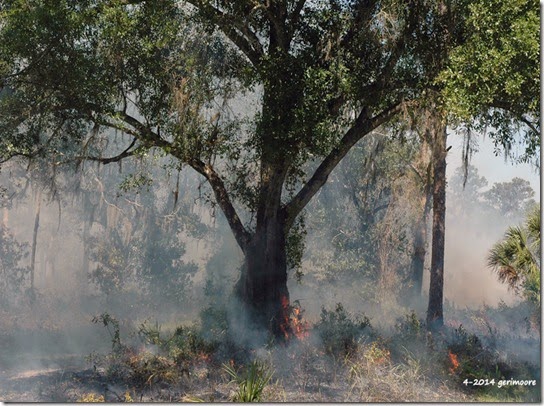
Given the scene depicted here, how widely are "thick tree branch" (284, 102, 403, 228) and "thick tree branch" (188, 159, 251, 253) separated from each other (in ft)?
3.18

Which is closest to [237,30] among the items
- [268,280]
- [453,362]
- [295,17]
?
[295,17]

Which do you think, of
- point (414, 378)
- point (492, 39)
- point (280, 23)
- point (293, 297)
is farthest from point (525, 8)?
point (293, 297)

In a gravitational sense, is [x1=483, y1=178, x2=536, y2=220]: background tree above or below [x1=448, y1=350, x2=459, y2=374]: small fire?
above

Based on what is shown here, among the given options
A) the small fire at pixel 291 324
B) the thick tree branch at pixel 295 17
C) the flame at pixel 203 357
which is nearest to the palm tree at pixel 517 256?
the small fire at pixel 291 324

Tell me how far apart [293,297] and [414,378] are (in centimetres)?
1769

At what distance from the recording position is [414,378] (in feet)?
48.5

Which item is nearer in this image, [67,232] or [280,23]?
[280,23]

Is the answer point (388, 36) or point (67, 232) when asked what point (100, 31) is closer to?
point (388, 36)

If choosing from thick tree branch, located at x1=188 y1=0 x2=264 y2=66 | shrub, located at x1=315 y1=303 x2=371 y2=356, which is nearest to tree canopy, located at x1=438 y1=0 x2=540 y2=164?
thick tree branch, located at x1=188 y1=0 x2=264 y2=66

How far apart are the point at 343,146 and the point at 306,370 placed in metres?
4.26

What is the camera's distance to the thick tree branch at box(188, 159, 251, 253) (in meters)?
15.8

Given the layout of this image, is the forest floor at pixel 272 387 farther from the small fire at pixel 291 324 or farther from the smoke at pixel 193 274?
the smoke at pixel 193 274

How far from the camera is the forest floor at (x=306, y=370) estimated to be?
44.9 ft

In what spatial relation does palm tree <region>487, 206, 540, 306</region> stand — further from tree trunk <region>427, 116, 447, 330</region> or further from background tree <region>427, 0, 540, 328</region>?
tree trunk <region>427, 116, 447, 330</region>
